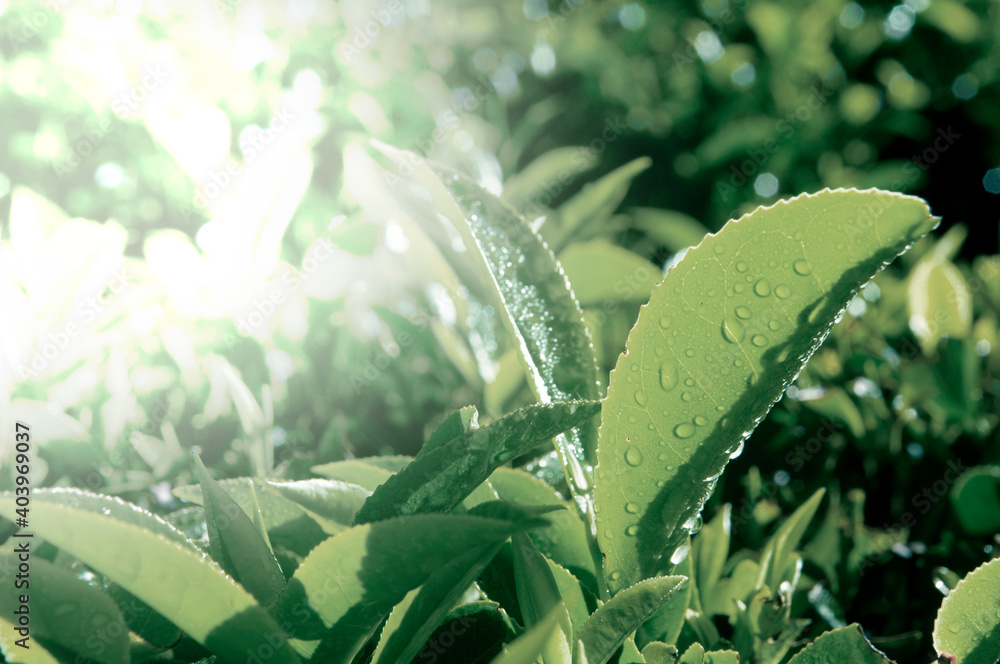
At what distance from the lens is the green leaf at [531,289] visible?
2.84 ft

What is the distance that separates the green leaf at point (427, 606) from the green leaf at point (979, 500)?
865 millimetres

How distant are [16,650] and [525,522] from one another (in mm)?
426

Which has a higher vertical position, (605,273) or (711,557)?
(605,273)

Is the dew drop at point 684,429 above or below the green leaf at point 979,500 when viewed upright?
above

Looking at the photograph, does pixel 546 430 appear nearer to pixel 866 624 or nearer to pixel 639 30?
pixel 866 624

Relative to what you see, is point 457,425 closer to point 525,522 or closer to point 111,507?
point 525,522

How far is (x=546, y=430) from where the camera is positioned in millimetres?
662

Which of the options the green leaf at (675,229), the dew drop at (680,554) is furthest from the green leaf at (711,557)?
the green leaf at (675,229)

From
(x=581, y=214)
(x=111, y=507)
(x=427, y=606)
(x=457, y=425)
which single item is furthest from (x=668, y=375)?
(x=581, y=214)

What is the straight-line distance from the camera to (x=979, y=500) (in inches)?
44.5

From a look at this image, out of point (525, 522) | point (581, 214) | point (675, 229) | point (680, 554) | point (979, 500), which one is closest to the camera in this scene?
point (525, 522)

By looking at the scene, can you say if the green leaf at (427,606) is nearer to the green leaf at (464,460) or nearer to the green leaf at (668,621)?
the green leaf at (464,460)

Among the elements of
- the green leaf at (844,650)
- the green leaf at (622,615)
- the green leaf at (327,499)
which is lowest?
the green leaf at (844,650)

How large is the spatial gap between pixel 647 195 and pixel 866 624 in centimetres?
197
